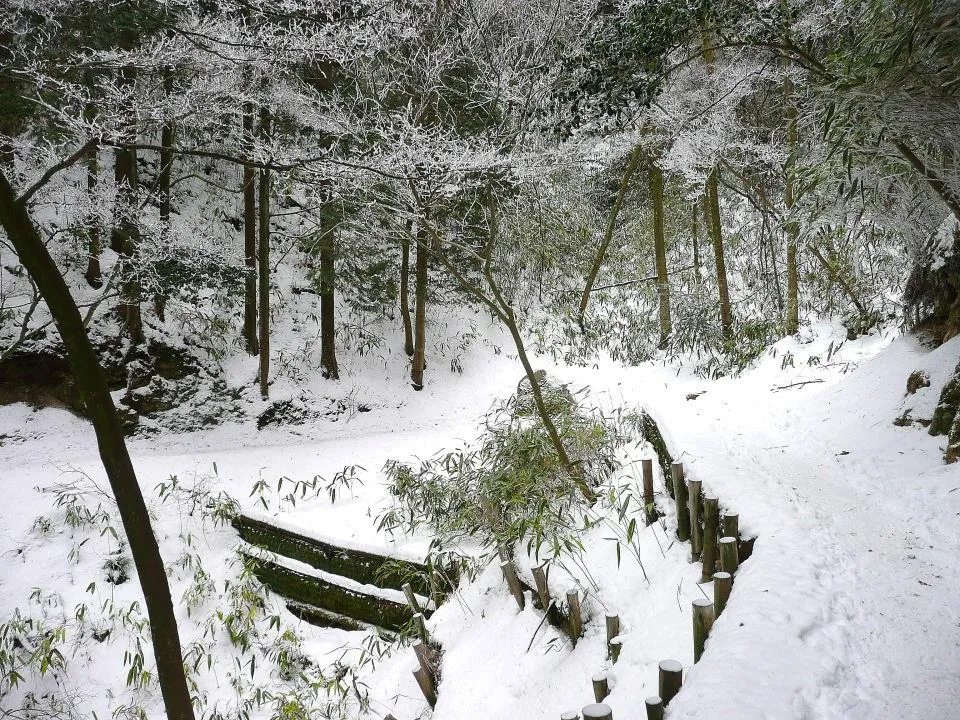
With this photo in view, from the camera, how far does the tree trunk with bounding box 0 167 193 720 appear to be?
152 inches

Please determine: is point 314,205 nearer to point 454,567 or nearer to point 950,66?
point 454,567

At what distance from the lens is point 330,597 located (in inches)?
233

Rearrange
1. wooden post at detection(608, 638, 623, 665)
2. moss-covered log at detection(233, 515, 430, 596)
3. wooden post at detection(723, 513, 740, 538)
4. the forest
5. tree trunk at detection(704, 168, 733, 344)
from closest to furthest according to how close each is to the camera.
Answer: wooden post at detection(723, 513, 740, 538)
wooden post at detection(608, 638, 623, 665)
the forest
moss-covered log at detection(233, 515, 430, 596)
tree trunk at detection(704, 168, 733, 344)

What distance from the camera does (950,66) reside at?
3725 millimetres

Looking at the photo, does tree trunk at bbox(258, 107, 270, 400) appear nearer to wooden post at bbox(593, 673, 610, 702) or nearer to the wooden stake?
the wooden stake

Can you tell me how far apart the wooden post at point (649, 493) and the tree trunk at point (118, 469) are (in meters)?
3.61

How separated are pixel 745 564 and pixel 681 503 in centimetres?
82

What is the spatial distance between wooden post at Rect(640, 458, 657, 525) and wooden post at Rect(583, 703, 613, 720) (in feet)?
8.51

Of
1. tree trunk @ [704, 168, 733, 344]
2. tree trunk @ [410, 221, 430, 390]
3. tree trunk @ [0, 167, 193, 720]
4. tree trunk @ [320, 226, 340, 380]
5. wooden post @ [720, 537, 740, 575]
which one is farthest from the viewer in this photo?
tree trunk @ [410, 221, 430, 390]

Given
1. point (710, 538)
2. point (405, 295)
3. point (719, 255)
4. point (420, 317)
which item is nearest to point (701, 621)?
point (710, 538)

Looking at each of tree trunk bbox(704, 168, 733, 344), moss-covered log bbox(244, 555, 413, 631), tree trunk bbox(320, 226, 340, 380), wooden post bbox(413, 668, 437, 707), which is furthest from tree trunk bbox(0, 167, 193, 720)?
tree trunk bbox(704, 168, 733, 344)

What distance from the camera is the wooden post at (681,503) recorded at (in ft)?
13.0

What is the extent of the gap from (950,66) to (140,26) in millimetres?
8837

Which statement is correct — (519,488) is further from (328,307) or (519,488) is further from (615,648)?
→ (328,307)
